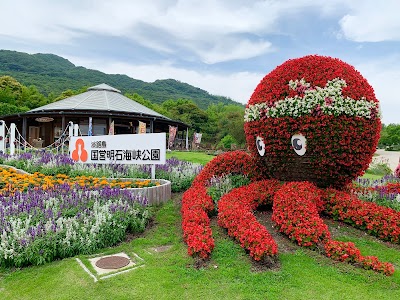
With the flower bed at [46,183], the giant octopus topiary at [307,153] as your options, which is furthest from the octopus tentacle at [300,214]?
→ the flower bed at [46,183]

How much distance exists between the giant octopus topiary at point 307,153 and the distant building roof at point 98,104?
71.0 ft

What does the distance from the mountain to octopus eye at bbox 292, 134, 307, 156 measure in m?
71.4

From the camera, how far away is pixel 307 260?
4.71 metres

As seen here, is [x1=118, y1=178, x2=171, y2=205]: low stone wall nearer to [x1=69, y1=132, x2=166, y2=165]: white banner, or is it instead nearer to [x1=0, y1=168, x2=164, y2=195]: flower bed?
[x1=0, y1=168, x2=164, y2=195]: flower bed

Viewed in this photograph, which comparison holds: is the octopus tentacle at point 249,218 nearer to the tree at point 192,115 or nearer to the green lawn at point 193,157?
the green lawn at point 193,157

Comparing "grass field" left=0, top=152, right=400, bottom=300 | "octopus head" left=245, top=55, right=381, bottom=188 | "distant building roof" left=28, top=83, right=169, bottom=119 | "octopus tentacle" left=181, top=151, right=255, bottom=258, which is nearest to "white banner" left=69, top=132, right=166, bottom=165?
"octopus tentacle" left=181, top=151, right=255, bottom=258

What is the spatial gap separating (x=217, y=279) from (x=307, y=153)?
3.18 m

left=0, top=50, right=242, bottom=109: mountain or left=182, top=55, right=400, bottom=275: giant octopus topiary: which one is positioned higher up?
left=0, top=50, right=242, bottom=109: mountain

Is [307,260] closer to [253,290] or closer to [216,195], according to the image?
[253,290]

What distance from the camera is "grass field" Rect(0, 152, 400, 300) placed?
3.88m

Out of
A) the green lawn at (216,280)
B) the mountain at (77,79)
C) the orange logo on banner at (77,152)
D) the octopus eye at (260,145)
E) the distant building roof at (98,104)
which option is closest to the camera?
the green lawn at (216,280)

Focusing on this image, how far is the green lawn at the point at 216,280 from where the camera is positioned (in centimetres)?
388

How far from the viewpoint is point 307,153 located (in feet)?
20.6

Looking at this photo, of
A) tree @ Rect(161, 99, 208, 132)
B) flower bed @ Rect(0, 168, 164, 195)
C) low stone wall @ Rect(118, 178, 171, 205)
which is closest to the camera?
flower bed @ Rect(0, 168, 164, 195)
